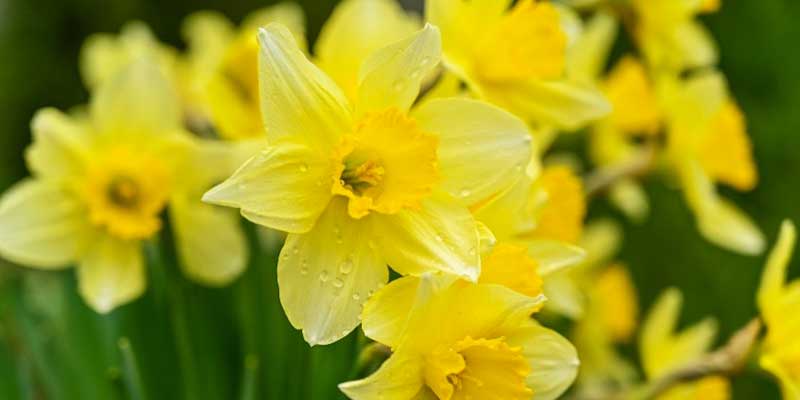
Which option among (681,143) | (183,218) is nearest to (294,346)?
(183,218)

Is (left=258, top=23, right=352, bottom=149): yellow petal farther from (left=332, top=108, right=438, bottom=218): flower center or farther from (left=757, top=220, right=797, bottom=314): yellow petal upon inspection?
(left=757, top=220, right=797, bottom=314): yellow petal

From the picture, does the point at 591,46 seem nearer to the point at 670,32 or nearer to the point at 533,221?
the point at 670,32

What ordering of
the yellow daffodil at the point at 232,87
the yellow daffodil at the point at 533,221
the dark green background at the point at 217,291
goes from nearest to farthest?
the yellow daffodil at the point at 533,221, the dark green background at the point at 217,291, the yellow daffodil at the point at 232,87

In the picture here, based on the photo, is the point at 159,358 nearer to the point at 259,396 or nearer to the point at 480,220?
the point at 259,396

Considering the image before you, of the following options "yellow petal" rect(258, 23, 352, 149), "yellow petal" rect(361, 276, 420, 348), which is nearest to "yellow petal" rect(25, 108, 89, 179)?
"yellow petal" rect(258, 23, 352, 149)

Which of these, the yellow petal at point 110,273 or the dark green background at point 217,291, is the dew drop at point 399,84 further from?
the yellow petal at point 110,273

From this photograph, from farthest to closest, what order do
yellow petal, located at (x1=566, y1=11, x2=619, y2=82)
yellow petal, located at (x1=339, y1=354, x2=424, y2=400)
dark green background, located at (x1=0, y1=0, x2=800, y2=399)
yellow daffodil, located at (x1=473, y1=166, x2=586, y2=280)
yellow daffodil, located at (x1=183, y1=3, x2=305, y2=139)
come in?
yellow petal, located at (x1=566, y1=11, x2=619, y2=82) → yellow daffodil, located at (x1=183, y1=3, x2=305, y2=139) → dark green background, located at (x1=0, y1=0, x2=800, y2=399) → yellow daffodil, located at (x1=473, y1=166, x2=586, y2=280) → yellow petal, located at (x1=339, y1=354, x2=424, y2=400)

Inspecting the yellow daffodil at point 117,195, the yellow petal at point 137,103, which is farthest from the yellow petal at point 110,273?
the yellow petal at point 137,103
